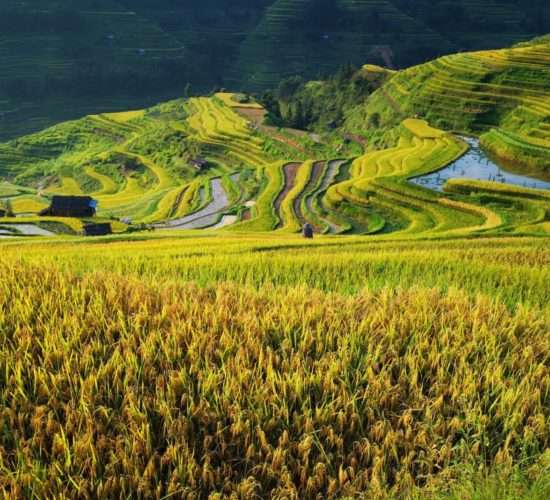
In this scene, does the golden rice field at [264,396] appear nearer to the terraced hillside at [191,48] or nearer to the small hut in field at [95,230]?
the small hut in field at [95,230]

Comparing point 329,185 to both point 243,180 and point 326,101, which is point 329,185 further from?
point 326,101

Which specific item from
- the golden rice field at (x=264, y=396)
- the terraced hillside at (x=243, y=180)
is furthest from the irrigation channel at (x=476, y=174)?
the golden rice field at (x=264, y=396)

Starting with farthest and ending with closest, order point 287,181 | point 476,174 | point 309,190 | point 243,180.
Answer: point 243,180 < point 287,181 < point 309,190 < point 476,174

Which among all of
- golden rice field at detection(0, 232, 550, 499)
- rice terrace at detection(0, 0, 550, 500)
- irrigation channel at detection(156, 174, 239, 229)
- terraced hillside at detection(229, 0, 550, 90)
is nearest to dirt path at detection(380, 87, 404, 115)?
irrigation channel at detection(156, 174, 239, 229)

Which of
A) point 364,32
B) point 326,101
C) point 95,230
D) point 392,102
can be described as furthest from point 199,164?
point 364,32

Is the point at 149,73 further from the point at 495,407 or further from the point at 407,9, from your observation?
the point at 495,407

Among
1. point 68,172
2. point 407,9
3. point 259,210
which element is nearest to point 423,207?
point 259,210

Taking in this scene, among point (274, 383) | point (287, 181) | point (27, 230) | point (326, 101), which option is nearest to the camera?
point (274, 383)
